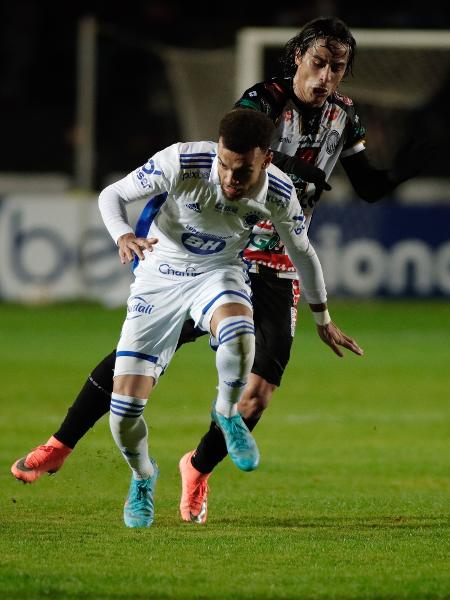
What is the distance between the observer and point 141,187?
575 cm

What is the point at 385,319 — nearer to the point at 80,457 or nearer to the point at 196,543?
the point at 80,457

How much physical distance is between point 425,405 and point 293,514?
457cm

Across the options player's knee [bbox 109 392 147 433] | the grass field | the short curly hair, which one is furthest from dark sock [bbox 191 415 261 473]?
the short curly hair

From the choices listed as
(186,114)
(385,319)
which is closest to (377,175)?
(385,319)

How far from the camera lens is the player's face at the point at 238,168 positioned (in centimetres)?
547

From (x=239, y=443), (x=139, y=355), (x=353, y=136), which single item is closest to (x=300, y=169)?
(x=353, y=136)

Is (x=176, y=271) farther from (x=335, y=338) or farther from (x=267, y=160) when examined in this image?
(x=335, y=338)

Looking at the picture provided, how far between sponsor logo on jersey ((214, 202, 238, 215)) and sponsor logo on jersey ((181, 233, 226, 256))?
0.51 feet

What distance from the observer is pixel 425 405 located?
425 inches

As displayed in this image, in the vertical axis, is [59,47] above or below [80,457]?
below

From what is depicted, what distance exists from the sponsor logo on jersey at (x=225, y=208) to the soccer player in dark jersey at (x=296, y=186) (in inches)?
17.4

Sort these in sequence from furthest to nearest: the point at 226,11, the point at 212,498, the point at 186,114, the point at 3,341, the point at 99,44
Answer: the point at 226,11 → the point at 99,44 → the point at 186,114 → the point at 3,341 → the point at 212,498

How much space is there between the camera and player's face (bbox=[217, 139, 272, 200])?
5.47 m

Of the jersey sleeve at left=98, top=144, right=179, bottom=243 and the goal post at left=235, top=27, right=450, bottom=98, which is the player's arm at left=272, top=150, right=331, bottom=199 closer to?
the jersey sleeve at left=98, top=144, right=179, bottom=243
